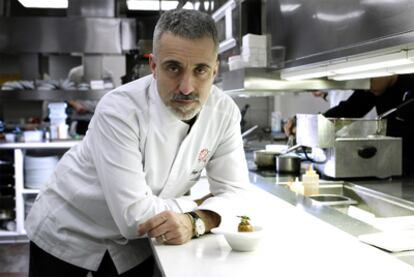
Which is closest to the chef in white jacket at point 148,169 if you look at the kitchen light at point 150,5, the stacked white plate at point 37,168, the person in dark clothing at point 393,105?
the person in dark clothing at point 393,105

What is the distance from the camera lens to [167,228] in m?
1.45

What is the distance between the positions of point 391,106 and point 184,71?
7.90ft

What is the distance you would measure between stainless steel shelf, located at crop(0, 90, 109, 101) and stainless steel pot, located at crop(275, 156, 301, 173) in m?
2.39

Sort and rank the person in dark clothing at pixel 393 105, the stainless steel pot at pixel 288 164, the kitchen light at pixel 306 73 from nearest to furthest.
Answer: the kitchen light at pixel 306 73 → the stainless steel pot at pixel 288 164 → the person in dark clothing at pixel 393 105

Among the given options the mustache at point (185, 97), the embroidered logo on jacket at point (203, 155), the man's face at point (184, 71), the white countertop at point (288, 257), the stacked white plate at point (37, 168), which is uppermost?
the man's face at point (184, 71)

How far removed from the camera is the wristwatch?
153 cm

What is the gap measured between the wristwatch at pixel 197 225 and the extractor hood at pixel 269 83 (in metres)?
1.28

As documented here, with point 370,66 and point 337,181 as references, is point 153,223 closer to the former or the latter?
point 370,66

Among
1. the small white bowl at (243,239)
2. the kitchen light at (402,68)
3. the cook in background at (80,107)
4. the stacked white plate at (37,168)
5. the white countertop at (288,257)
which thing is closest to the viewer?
the white countertop at (288,257)

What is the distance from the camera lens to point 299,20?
230 centimetres

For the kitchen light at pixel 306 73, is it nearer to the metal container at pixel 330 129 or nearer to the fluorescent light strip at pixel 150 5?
the metal container at pixel 330 129

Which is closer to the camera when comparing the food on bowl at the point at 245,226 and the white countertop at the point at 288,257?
the white countertop at the point at 288,257

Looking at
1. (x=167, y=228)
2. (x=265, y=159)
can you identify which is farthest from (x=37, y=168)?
(x=167, y=228)

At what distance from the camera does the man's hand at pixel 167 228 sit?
1.45 m
